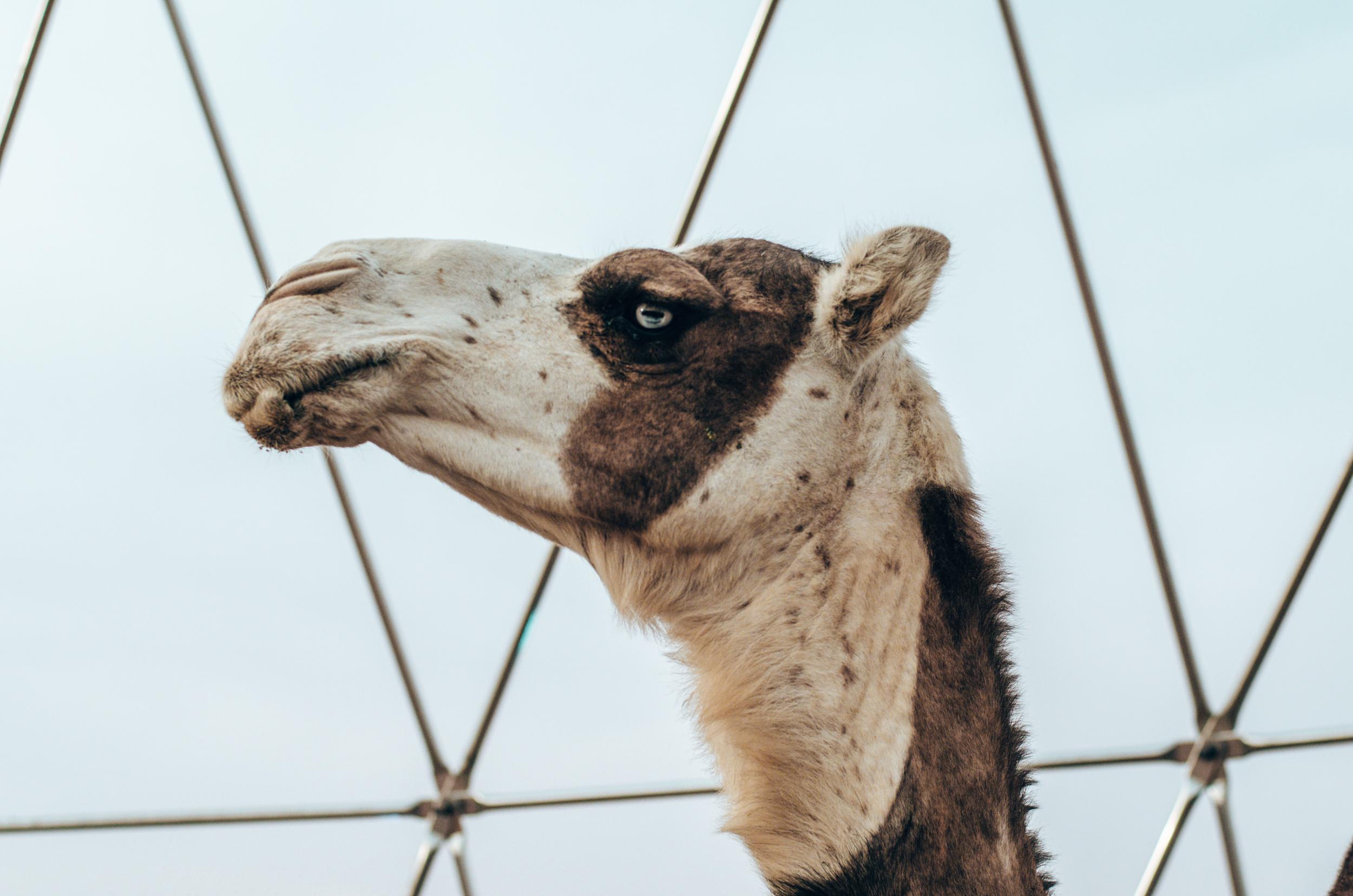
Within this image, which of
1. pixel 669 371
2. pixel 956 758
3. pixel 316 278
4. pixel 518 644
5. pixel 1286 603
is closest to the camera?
pixel 956 758

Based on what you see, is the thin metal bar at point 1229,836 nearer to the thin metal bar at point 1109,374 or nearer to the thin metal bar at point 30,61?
the thin metal bar at point 1109,374

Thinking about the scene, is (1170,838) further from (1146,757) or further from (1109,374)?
(1109,374)

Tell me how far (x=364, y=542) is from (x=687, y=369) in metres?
3.02

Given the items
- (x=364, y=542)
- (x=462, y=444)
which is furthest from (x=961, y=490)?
(x=364, y=542)

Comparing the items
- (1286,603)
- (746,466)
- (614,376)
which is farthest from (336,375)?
(1286,603)

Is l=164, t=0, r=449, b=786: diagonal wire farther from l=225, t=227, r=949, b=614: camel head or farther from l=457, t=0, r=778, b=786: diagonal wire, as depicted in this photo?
l=225, t=227, r=949, b=614: camel head

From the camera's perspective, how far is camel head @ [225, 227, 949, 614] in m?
2.04

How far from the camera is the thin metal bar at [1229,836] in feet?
13.4

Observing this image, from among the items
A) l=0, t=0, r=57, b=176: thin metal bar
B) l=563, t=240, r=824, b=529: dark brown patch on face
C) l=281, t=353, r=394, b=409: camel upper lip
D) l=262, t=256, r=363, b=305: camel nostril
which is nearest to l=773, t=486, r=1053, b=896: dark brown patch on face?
l=563, t=240, r=824, b=529: dark brown patch on face

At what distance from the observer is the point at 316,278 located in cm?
198

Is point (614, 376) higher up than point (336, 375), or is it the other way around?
point (614, 376)

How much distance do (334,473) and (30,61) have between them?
1.90 metres

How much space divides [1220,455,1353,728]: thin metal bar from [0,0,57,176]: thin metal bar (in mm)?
4929

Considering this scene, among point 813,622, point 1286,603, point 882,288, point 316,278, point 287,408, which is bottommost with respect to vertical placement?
point 813,622
